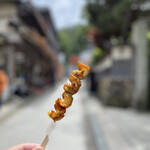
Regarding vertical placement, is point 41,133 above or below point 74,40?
above

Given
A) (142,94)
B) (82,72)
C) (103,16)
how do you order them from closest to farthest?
(82,72) → (142,94) → (103,16)

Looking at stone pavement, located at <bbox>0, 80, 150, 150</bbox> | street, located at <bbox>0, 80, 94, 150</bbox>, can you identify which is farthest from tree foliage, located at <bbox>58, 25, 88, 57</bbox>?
street, located at <bbox>0, 80, 94, 150</bbox>

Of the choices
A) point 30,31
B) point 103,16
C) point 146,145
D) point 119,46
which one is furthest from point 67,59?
point 146,145

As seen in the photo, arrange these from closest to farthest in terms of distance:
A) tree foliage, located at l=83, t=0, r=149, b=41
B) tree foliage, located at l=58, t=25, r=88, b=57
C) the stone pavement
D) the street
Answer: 1. the stone pavement
2. the street
3. tree foliage, located at l=83, t=0, r=149, b=41
4. tree foliage, located at l=58, t=25, r=88, b=57

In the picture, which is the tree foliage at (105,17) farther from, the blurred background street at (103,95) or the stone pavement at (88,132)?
the stone pavement at (88,132)

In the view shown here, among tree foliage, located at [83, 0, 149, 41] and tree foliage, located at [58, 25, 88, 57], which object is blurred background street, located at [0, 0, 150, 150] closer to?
tree foliage, located at [83, 0, 149, 41]

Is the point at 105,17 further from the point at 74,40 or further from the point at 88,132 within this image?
the point at 74,40

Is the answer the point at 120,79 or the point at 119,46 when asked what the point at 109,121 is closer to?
the point at 120,79

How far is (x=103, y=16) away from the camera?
15.7 meters

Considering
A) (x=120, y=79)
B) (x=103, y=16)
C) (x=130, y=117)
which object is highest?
(x=103, y=16)

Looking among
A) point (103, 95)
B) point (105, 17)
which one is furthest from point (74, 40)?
point (103, 95)

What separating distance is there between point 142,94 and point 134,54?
1725 mm

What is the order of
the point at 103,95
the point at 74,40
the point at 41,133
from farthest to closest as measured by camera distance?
the point at 74,40 < the point at 103,95 < the point at 41,133

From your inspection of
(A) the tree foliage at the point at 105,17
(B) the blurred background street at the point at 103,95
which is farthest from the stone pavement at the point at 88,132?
(A) the tree foliage at the point at 105,17
